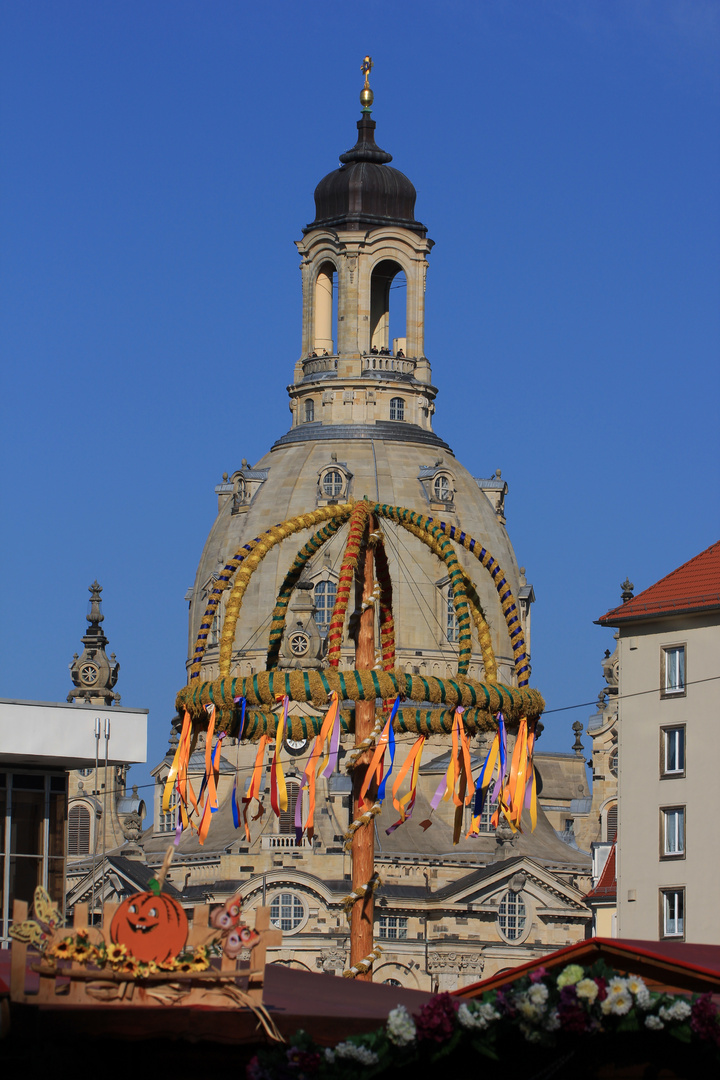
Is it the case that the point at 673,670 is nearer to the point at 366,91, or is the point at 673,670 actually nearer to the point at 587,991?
the point at 587,991

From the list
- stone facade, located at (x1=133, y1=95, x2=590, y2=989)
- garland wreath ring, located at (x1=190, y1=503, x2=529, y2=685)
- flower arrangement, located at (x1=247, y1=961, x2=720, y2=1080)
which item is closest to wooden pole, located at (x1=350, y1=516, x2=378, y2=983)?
garland wreath ring, located at (x1=190, y1=503, x2=529, y2=685)

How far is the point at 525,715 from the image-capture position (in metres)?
36.5

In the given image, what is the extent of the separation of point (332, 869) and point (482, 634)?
239 feet

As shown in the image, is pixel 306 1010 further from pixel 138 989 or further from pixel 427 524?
pixel 427 524

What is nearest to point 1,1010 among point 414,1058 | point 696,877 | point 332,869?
point 414,1058

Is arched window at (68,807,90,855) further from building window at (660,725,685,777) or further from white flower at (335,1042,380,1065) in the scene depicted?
white flower at (335,1042,380,1065)

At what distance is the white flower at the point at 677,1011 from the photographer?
2266 centimetres

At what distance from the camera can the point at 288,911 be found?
10838 centimetres

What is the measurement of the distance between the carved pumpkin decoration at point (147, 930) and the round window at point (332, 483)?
10193 centimetres

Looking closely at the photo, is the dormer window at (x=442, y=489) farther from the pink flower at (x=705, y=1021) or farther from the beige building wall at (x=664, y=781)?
the pink flower at (x=705, y=1021)

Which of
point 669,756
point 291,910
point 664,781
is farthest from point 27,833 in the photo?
point 291,910

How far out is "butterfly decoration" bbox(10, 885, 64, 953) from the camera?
2178 centimetres

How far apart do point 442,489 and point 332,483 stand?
619 cm

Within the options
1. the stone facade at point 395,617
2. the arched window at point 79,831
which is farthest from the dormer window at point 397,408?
the arched window at point 79,831
